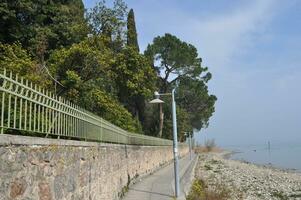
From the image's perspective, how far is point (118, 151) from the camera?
16.1 metres

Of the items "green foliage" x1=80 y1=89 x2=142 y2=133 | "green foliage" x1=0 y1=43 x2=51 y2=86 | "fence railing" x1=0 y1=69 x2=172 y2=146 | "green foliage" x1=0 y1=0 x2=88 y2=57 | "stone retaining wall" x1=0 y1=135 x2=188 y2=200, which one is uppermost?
"green foliage" x1=0 y1=0 x2=88 y2=57

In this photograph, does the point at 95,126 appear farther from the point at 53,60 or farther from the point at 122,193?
the point at 53,60

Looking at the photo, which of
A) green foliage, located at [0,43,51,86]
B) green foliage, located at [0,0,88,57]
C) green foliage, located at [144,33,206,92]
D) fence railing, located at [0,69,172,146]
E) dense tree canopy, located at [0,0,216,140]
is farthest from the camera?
green foliage, located at [144,33,206,92]

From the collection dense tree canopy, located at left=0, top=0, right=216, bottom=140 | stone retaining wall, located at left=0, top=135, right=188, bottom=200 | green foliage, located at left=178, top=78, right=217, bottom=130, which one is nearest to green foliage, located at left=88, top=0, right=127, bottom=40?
dense tree canopy, located at left=0, top=0, right=216, bottom=140

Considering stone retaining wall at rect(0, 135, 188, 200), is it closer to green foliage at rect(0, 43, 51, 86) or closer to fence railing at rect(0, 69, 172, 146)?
fence railing at rect(0, 69, 172, 146)

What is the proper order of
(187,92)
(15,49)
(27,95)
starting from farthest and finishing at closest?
(187,92)
(15,49)
(27,95)

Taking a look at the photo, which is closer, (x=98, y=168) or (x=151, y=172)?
(x=98, y=168)

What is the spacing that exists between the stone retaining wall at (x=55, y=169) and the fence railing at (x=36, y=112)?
0.85ft

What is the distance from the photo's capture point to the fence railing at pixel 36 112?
19.8 feet

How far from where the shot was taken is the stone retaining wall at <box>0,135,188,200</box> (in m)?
5.67

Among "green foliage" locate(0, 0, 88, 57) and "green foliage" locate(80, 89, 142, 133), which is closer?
"green foliage" locate(80, 89, 142, 133)

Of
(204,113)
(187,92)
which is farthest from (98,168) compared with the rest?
(204,113)

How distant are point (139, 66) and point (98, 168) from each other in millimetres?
25551

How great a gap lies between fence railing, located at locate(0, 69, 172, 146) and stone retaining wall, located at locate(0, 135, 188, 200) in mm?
259
